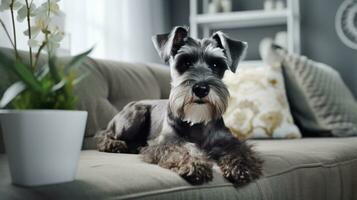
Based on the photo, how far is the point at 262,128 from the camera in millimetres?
2561

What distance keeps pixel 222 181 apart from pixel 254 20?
2.96 metres

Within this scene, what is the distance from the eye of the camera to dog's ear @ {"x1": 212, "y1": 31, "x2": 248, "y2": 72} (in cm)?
166

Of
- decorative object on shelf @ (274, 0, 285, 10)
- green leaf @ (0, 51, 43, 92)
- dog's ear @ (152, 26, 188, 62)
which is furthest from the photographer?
decorative object on shelf @ (274, 0, 285, 10)

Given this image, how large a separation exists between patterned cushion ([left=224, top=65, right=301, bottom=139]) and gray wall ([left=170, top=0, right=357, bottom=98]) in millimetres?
1537

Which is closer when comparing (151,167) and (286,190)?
(151,167)

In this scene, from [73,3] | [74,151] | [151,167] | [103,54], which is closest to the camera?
[74,151]

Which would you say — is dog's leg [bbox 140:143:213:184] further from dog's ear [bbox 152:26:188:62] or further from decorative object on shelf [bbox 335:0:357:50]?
decorative object on shelf [bbox 335:0:357:50]

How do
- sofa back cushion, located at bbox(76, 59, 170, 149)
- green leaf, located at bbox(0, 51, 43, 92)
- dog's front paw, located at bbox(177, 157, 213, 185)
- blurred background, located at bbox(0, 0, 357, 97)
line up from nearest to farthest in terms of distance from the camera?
green leaf, located at bbox(0, 51, 43, 92) → dog's front paw, located at bbox(177, 157, 213, 185) → sofa back cushion, located at bbox(76, 59, 170, 149) → blurred background, located at bbox(0, 0, 357, 97)

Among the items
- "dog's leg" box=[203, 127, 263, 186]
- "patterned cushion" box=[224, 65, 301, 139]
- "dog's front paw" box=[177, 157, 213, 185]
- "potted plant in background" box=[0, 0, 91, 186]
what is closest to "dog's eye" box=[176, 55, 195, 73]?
"dog's leg" box=[203, 127, 263, 186]

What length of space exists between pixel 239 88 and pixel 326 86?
1.71 feet

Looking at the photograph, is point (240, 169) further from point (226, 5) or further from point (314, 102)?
point (226, 5)

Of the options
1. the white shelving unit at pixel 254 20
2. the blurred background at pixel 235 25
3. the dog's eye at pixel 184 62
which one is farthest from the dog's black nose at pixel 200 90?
the white shelving unit at pixel 254 20

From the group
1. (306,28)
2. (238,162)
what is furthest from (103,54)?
(238,162)

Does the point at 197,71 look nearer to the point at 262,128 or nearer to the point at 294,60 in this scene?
the point at 262,128
